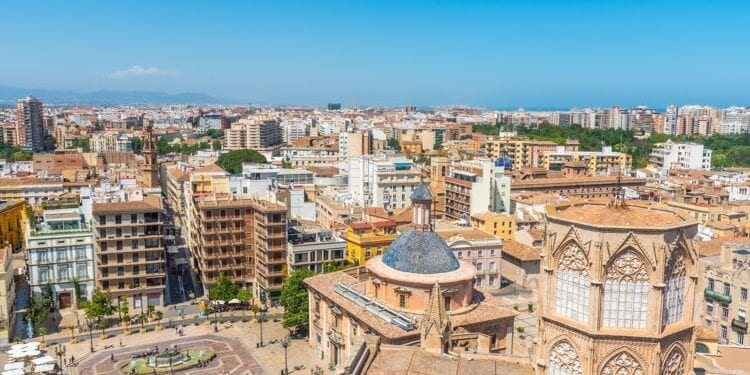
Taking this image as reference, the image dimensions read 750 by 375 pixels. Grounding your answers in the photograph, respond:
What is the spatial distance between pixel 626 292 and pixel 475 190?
258ft

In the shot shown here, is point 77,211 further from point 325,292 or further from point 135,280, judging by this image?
point 325,292

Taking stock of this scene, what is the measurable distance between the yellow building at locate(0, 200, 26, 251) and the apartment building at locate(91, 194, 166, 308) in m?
25.8

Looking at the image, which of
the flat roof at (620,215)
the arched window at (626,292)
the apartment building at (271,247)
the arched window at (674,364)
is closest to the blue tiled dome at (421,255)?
the apartment building at (271,247)

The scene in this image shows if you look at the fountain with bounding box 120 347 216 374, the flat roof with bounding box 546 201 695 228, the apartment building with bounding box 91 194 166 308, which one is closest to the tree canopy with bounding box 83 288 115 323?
the apartment building with bounding box 91 194 166 308

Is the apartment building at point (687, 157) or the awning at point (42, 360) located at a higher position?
the apartment building at point (687, 157)

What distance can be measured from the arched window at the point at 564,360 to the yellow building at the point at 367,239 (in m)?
49.9

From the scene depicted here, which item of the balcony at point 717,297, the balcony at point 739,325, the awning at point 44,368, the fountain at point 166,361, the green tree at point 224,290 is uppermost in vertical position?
the balcony at point 717,297

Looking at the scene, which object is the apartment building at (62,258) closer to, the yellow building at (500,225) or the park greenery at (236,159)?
the yellow building at (500,225)

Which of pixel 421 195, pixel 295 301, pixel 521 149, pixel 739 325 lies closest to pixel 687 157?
pixel 521 149

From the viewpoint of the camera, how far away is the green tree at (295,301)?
195 ft

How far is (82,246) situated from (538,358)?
196 feet

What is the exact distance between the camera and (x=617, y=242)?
1925 cm

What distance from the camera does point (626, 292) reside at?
19.5 metres

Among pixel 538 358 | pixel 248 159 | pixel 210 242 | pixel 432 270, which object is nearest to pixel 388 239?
pixel 210 242
